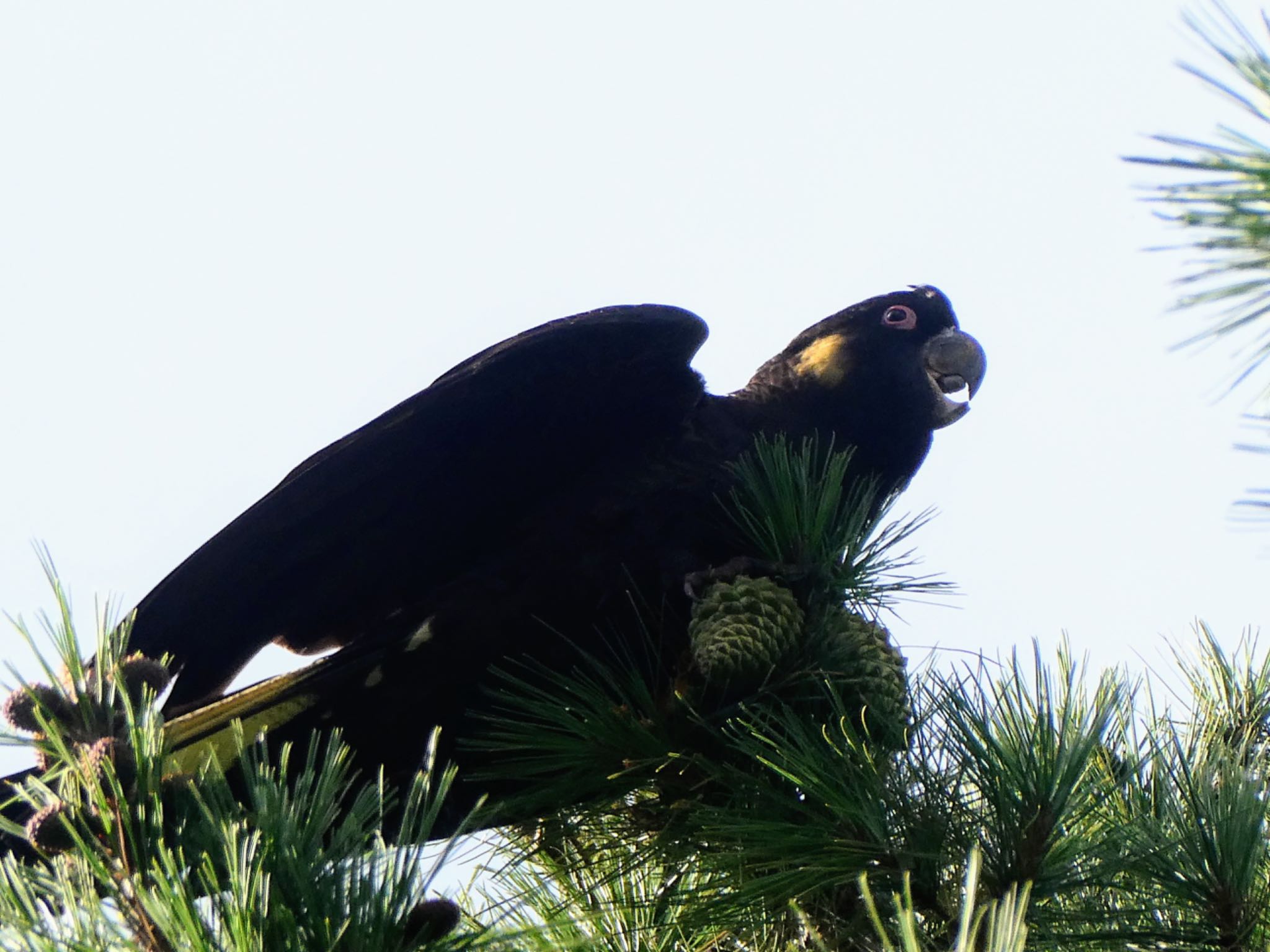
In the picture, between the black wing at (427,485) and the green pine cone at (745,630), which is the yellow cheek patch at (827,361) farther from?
the green pine cone at (745,630)

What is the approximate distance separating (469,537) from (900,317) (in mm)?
1653

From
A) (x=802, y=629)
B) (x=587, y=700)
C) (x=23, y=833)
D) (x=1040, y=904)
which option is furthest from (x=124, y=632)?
Answer: (x=1040, y=904)

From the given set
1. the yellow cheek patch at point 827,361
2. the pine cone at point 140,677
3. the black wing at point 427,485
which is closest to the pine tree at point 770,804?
the pine cone at point 140,677

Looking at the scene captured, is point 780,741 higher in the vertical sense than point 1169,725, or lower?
higher

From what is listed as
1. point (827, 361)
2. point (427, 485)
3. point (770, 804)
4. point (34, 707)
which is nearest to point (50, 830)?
point (34, 707)

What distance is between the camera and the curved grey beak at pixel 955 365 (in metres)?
4.25

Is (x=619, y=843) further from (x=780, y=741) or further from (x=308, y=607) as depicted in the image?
(x=308, y=607)

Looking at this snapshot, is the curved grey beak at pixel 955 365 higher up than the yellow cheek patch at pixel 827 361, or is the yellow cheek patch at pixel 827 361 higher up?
the yellow cheek patch at pixel 827 361

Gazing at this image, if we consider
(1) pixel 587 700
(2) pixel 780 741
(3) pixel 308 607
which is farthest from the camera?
(3) pixel 308 607

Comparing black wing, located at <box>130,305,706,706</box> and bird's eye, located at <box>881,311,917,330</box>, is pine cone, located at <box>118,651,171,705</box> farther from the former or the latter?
bird's eye, located at <box>881,311,917,330</box>

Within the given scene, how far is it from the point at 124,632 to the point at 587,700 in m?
0.89

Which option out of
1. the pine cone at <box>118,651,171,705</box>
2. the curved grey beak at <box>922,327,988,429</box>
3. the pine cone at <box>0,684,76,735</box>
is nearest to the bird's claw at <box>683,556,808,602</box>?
the pine cone at <box>118,651,171,705</box>

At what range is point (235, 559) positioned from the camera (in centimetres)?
320

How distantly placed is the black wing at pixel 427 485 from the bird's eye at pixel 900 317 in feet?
2.96
